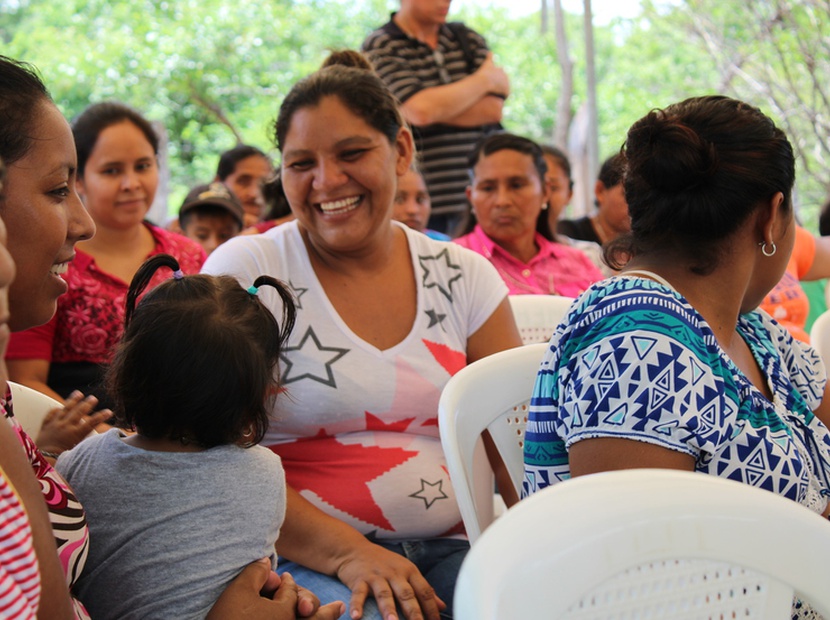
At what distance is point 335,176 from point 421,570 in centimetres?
85

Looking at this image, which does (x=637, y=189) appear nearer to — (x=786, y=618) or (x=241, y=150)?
(x=786, y=618)

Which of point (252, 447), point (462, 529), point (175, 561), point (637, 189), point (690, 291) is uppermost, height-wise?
point (637, 189)

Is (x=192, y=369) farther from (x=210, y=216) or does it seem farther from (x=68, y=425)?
(x=210, y=216)

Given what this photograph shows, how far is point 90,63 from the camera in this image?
724cm

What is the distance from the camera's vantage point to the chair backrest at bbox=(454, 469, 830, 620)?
83 cm

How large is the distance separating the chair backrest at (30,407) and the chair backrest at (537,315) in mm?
1294

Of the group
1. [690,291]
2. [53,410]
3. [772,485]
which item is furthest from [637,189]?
[53,410]

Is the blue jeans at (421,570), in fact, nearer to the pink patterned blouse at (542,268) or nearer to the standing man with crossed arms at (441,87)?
the pink patterned blouse at (542,268)

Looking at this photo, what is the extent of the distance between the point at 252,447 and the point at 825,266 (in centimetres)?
265

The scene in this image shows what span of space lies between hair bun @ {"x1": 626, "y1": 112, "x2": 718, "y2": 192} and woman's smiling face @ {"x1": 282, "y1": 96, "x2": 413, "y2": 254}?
2.19 ft

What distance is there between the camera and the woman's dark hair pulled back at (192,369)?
49.9 inches

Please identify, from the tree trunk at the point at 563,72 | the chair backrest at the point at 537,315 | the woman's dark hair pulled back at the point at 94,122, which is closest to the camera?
the chair backrest at the point at 537,315

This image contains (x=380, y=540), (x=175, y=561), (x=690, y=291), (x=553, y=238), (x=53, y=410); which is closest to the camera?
(x=175, y=561)

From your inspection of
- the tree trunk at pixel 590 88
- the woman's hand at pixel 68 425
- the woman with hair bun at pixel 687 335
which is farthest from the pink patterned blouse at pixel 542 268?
the tree trunk at pixel 590 88
